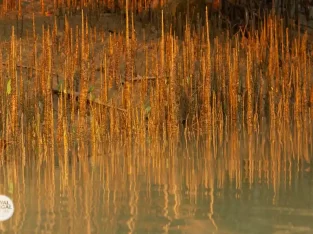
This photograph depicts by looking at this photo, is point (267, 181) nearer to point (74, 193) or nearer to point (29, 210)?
point (74, 193)

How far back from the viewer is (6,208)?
2312 millimetres

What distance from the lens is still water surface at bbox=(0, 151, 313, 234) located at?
2.10 m

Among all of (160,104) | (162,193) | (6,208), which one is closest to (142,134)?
(160,104)

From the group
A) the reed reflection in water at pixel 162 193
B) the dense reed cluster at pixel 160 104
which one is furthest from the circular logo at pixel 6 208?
the dense reed cluster at pixel 160 104

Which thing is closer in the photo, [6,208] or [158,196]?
[6,208]

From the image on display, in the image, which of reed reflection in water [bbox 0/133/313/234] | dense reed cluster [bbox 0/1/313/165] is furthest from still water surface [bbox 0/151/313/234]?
dense reed cluster [bbox 0/1/313/165]

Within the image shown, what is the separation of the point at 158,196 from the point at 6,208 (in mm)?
474

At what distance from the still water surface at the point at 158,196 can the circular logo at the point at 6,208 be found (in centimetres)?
2

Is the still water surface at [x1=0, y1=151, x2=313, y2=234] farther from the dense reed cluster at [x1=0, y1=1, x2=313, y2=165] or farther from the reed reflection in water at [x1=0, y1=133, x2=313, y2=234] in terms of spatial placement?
the dense reed cluster at [x1=0, y1=1, x2=313, y2=165]

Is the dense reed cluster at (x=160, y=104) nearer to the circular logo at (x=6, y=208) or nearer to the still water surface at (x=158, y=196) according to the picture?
the still water surface at (x=158, y=196)

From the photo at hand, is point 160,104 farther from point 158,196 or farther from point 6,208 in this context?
point 6,208

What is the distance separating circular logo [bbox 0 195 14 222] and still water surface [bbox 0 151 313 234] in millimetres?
25

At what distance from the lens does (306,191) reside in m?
2.52

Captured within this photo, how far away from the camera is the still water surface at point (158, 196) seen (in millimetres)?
Answer: 2102
